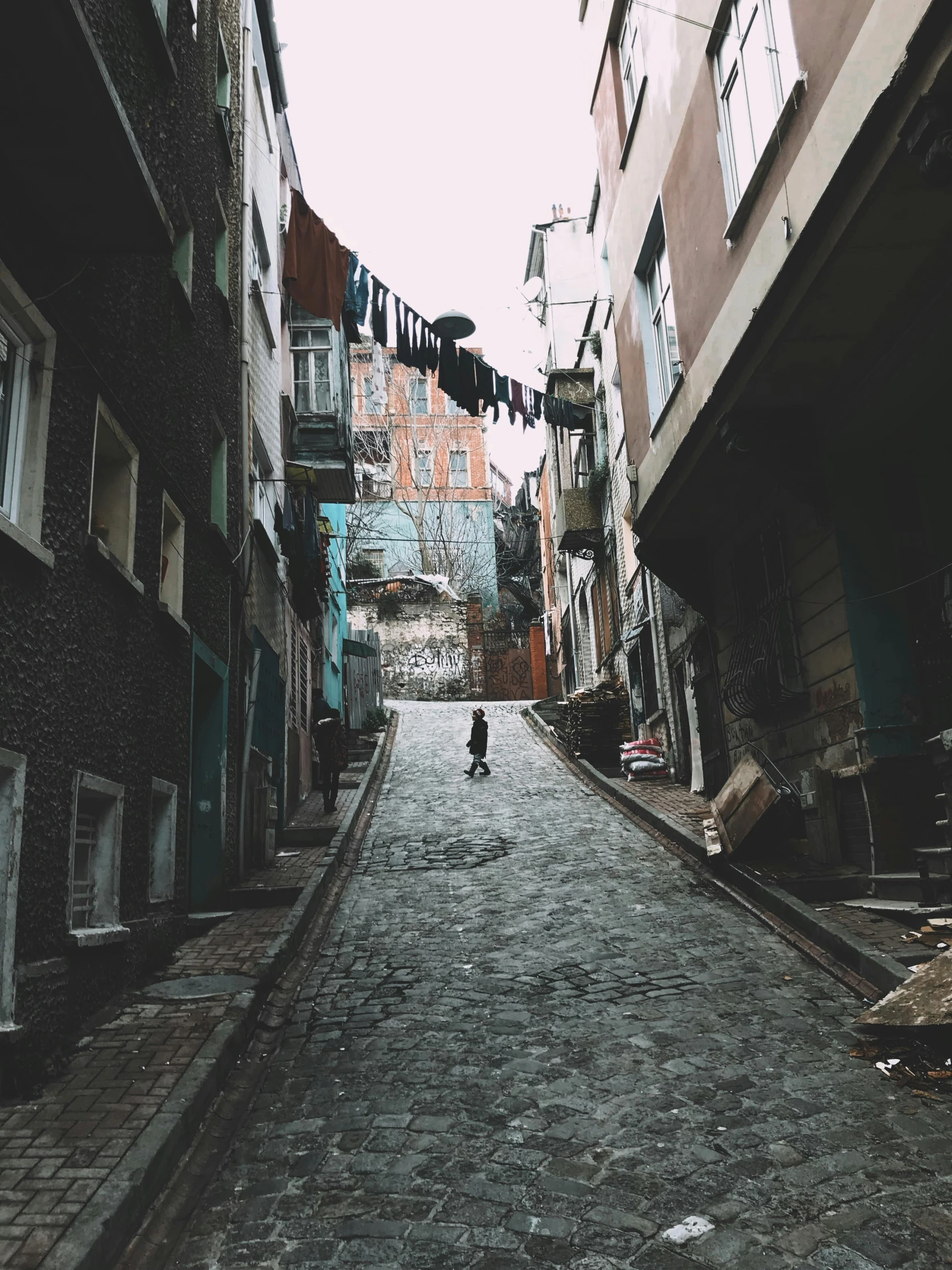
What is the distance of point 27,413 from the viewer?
17.9 feet

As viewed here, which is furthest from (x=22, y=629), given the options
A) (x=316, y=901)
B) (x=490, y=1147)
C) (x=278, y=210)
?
(x=278, y=210)

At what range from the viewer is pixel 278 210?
57.9ft

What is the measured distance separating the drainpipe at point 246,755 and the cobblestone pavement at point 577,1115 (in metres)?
2.72

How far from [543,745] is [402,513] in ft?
80.9

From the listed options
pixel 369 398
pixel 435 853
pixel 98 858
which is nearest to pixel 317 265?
pixel 435 853

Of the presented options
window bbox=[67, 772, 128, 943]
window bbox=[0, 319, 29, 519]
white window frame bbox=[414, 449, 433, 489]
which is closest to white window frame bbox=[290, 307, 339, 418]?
window bbox=[67, 772, 128, 943]

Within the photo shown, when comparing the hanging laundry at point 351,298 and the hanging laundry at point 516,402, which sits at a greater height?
the hanging laundry at point 351,298

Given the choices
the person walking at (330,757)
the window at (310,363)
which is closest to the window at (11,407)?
the person walking at (330,757)

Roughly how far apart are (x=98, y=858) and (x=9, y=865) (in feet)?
6.13

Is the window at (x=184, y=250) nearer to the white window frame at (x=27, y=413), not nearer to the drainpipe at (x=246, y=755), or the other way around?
the white window frame at (x=27, y=413)

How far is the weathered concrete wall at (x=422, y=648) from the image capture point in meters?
36.7

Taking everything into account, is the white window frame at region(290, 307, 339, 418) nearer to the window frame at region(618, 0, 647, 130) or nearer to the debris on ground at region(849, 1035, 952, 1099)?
the window frame at region(618, 0, 647, 130)

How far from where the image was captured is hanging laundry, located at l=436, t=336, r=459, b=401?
13469mm

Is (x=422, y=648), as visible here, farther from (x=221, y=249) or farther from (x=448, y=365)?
(x=221, y=249)
